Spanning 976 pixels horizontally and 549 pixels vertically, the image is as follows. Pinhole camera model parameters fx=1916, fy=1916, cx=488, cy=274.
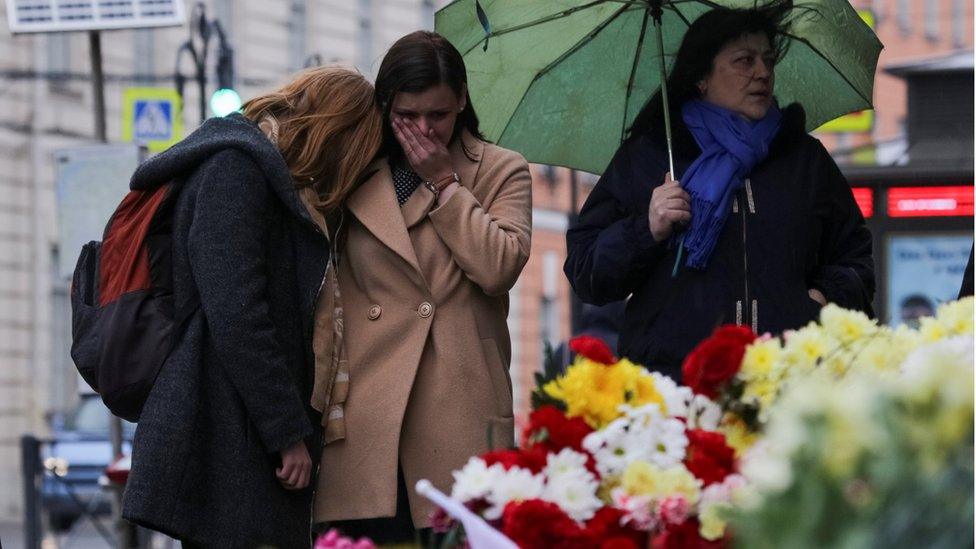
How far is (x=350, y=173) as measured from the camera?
4.04m

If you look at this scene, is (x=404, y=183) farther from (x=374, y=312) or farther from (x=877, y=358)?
(x=877, y=358)

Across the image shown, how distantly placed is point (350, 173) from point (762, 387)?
185cm

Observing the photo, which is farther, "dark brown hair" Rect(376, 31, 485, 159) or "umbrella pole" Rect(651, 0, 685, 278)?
"umbrella pole" Rect(651, 0, 685, 278)

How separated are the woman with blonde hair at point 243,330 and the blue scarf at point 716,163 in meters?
0.76

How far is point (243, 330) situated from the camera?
377 centimetres

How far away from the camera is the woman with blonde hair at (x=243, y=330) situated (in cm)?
377

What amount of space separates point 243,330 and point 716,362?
158cm

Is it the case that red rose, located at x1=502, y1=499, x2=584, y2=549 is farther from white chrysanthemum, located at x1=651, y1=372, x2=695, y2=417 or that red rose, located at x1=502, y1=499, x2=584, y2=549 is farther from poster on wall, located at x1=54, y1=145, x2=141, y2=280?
poster on wall, located at x1=54, y1=145, x2=141, y2=280

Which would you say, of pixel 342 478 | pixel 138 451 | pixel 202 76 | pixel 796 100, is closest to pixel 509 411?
pixel 342 478

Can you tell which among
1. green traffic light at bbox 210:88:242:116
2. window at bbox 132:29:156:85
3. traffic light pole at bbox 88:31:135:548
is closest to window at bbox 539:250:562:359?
window at bbox 132:29:156:85

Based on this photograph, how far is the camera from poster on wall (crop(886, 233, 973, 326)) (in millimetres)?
10547

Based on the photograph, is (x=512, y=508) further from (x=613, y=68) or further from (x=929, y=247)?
(x=929, y=247)

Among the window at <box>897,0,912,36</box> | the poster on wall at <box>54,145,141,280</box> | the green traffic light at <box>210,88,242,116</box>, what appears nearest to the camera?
the poster on wall at <box>54,145,141,280</box>

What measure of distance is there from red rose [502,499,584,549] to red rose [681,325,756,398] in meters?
0.30
